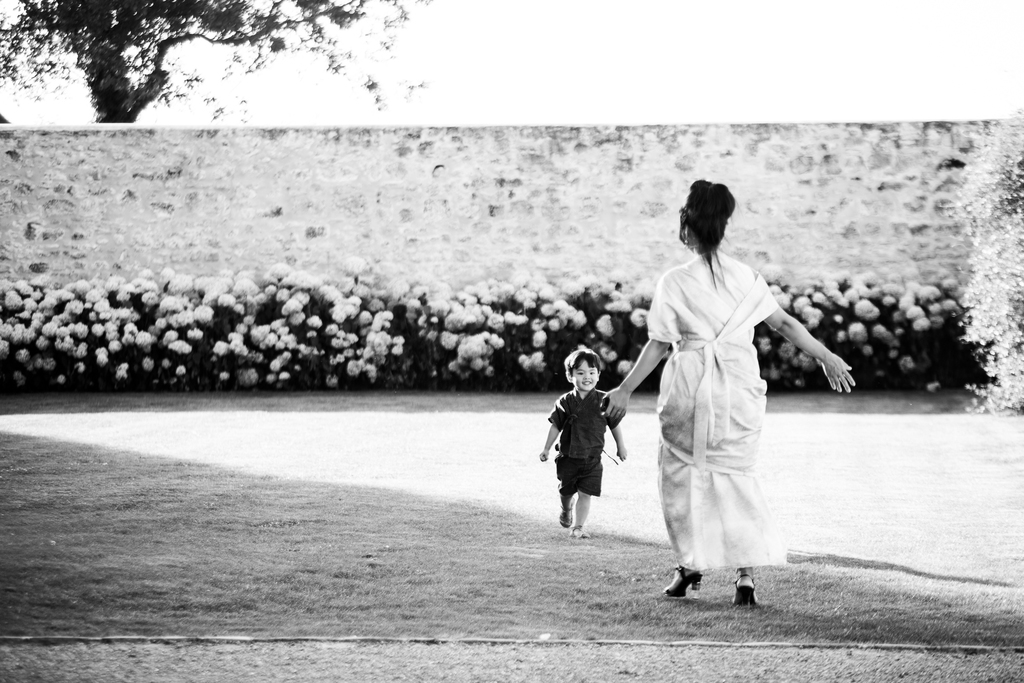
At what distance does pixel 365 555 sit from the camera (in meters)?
4.98

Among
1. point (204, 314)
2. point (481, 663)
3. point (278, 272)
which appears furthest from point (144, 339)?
point (481, 663)

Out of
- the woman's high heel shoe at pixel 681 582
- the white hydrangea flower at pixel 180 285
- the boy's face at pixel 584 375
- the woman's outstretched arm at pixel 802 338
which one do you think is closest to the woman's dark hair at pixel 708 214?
the woman's outstretched arm at pixel 802 338

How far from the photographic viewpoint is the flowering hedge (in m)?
11.7

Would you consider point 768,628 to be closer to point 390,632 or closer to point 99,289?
point 390,632

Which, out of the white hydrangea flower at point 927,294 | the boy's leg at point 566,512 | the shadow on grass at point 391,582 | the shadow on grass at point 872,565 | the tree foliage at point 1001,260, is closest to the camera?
the shadow on grass at point 391,582

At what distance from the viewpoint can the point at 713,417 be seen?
4199mm

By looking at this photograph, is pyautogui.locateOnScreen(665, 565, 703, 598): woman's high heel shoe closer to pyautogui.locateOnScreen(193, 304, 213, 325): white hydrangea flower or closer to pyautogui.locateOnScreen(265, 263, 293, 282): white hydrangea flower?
pyautogui.locateOnScreen(193, 304, 213, 325): white hydrangea flower

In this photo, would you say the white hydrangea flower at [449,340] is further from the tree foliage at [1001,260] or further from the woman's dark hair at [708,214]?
the woman's dark hair at [708,214]

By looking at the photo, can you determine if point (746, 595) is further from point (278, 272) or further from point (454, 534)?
point (278, 272)

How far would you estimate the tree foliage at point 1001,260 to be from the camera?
932 centimetres

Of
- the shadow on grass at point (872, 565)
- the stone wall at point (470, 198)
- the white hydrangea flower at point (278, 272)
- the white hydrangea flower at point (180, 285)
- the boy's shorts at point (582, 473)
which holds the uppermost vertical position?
the stone wall at point (470, 198)

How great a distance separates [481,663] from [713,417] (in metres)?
A: 1.26

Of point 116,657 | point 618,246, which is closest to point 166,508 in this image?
point 116,657

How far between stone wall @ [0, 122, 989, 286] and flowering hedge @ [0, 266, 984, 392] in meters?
0.95
